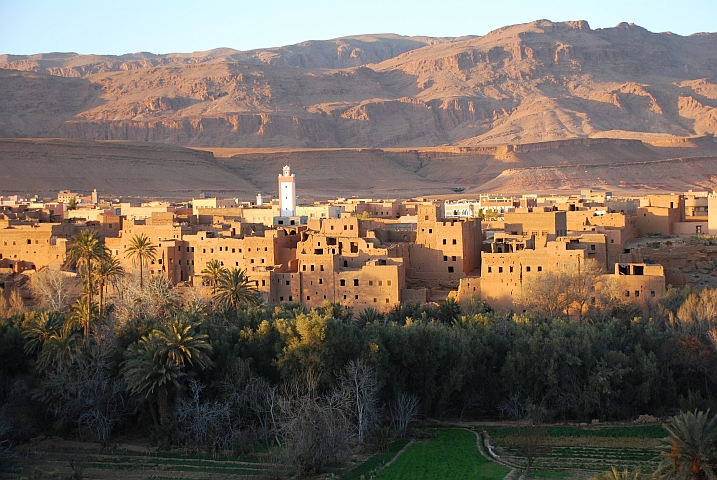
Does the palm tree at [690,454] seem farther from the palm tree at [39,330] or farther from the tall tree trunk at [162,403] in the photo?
the palm tree at [39,330]

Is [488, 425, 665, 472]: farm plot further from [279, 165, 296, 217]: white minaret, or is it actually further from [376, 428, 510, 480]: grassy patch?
[279, 165, 296, 217]: white minaret

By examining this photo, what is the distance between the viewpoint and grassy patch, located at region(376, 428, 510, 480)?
84.1 feet

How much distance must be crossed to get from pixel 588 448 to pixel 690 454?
6.10m

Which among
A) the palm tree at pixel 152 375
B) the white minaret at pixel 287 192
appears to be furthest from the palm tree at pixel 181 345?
the white minaret at pixel 287 192

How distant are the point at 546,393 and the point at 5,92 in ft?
562

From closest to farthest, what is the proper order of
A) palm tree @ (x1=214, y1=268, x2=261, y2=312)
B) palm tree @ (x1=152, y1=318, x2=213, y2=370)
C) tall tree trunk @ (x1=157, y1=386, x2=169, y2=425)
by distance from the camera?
tall tree trunk @ (x1=157, y1=386, x2=169, y2=425) → palm tree @ (x1=152, y1=318, x2=213, y2=370) → palm tree @ (x1=214, y1=268, x2=261, y2=312)

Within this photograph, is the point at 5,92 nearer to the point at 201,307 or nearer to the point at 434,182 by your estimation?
the point at 434,182

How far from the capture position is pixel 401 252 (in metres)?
42.9

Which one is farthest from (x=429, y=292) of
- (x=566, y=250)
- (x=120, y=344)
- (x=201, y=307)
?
(x=120, y=344)

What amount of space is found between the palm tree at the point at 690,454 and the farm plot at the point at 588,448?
2.74m

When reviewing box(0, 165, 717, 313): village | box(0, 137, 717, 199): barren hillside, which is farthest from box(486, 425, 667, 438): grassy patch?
box(0, 137, 717, 199): barren hillside

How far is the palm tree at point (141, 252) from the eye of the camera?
41.5 metres

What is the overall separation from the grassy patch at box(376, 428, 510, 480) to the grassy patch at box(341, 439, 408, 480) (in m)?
0.29

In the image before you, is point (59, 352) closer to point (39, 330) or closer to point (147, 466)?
point (39, 330)
